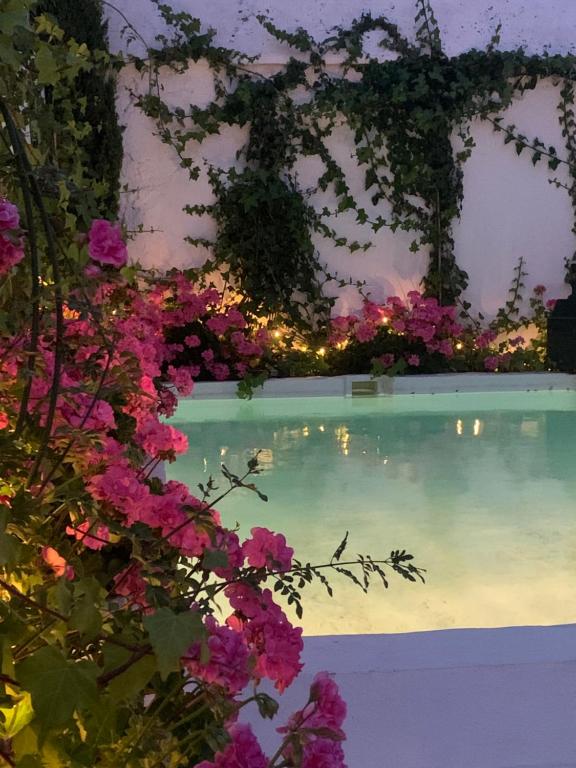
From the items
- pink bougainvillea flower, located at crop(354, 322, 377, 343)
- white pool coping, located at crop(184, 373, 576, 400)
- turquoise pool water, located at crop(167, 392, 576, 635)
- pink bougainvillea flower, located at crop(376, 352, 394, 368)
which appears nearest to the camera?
turquoise pool water, located at crop(167, 392, 576, 635)

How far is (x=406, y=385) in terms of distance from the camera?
236 inches

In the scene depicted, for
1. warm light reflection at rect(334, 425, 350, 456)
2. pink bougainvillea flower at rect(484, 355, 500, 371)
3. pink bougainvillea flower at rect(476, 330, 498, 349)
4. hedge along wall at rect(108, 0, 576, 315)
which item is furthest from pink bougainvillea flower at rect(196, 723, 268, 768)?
hedge along wall at rect(108, 0, 576, 315)

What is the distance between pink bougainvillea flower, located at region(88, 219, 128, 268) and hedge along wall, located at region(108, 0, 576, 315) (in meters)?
5.86

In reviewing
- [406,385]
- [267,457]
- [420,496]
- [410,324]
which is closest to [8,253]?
[420,496]

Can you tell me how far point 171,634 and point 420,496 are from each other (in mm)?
2556

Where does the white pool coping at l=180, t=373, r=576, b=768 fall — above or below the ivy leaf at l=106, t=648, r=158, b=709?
below

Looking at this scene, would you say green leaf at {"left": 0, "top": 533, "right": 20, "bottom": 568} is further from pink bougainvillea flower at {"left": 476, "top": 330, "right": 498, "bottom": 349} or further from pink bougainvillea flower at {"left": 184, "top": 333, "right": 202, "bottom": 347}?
pink bougainvillea flower at {"left": 476, "top": 330, "right": 498, "bottom": 349}

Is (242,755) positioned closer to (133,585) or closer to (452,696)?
(133,585)

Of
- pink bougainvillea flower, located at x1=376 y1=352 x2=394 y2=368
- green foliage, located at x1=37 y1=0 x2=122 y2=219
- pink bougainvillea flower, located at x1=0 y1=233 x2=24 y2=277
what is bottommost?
pink bougainvillea flower, located at x1=376 y1=352 x2=394 y2=368

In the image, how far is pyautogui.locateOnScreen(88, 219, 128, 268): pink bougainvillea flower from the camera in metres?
1.02

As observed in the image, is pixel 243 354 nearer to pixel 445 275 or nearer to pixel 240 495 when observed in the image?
pixel 445 275

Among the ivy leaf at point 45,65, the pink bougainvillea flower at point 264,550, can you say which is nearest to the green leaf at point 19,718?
the pink bougainvillea flower at point 264,550

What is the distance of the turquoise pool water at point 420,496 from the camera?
2088 mm

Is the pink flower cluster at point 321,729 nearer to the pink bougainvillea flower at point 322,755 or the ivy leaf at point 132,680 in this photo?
the pink bougainvillea flower at point 322,755
